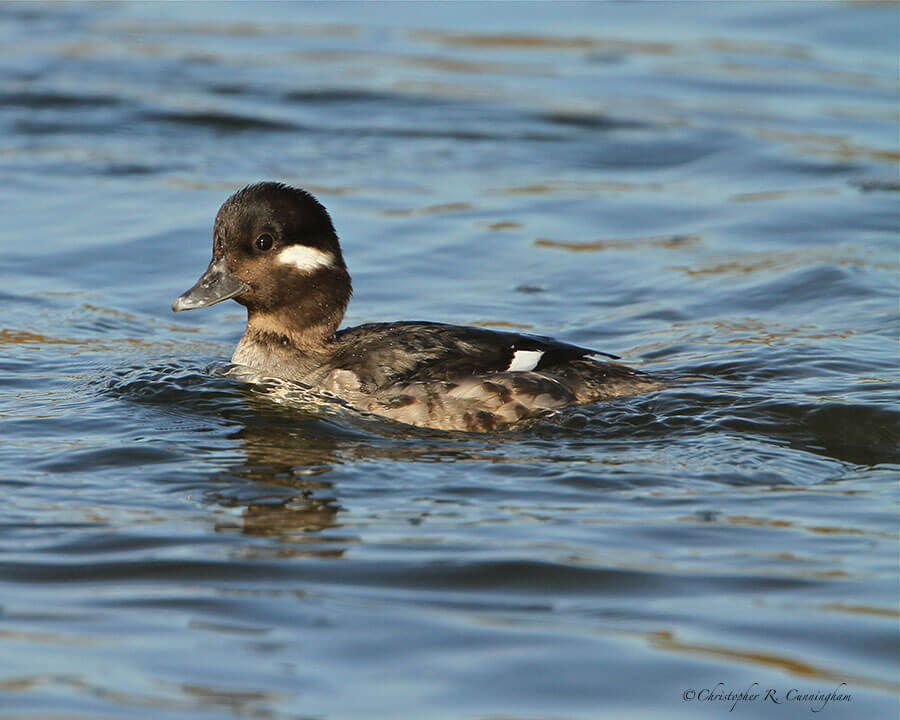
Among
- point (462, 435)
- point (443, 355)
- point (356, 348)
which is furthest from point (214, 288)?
point (462, 435)

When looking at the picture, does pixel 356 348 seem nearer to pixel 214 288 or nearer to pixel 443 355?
pixel 443 355

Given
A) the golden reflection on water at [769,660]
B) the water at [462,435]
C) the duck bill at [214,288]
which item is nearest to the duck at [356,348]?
the duck bill at [214,288]

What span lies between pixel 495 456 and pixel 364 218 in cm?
599

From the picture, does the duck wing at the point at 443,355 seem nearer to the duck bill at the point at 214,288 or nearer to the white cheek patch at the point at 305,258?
the white cheek patch at the point at 305,258

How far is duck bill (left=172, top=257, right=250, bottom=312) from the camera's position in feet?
26.6

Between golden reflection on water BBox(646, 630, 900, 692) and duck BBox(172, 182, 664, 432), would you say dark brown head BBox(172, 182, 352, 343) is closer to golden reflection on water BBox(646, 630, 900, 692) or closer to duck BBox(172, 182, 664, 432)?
duck BBox(172, 182, 664, 432)

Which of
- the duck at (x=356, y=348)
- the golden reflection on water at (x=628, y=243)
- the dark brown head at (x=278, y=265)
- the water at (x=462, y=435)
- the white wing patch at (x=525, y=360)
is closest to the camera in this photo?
the water at (x=462, y=435)

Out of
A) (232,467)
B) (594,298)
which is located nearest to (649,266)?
(594,298)

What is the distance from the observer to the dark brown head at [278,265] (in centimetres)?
802

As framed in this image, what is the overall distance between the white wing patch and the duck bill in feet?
5.33

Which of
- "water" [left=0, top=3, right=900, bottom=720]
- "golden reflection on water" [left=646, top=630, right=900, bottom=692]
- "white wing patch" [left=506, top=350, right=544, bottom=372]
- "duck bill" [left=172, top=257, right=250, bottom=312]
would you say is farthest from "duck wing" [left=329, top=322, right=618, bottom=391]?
"golden reflection on water" [left=646, top=630, right=900, bottom=692]

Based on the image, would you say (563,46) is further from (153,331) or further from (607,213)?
(153,331)

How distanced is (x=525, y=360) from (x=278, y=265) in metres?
1.54

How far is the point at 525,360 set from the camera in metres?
7.77
